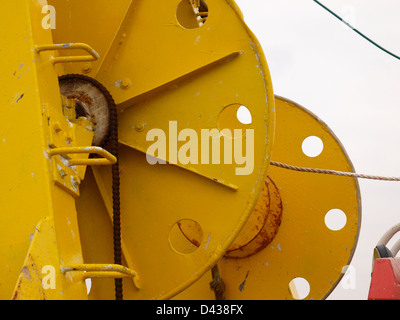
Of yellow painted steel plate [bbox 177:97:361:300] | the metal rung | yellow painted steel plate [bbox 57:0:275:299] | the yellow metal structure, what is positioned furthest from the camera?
yellow painted steel plate [bbox 177:97:361:300]

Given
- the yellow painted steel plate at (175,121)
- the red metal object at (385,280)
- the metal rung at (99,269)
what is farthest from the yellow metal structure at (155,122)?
the red metal object at (385,280)

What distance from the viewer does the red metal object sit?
8.24 feet

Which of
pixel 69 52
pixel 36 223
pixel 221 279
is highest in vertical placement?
pixel 69 52

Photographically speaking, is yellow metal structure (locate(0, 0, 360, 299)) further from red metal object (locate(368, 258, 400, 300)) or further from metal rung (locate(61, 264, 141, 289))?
red metal object (locate(368, 258, 400, 300))

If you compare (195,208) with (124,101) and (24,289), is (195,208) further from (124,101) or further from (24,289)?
(24,289)

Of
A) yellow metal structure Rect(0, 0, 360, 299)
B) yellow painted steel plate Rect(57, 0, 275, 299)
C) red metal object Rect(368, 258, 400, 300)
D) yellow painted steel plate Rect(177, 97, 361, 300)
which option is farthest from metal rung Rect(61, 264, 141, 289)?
yellow painted steel plate Rect(177, 97, 361, 300)

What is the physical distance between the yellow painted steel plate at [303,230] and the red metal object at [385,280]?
2.00 metres

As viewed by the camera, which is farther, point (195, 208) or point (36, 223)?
point (195, 208)

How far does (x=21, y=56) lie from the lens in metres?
2.36

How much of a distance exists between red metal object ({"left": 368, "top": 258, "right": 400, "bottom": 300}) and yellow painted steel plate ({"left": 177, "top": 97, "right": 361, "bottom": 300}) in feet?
6.56

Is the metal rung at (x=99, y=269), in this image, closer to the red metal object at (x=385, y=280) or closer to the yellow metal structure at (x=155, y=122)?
the yellow metal structure at (x=155, y=122)

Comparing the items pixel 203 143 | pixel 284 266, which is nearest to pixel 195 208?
pixel 203 143

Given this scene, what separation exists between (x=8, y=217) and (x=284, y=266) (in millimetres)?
2889

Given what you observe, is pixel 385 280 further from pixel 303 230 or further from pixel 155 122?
pixel 303 230
